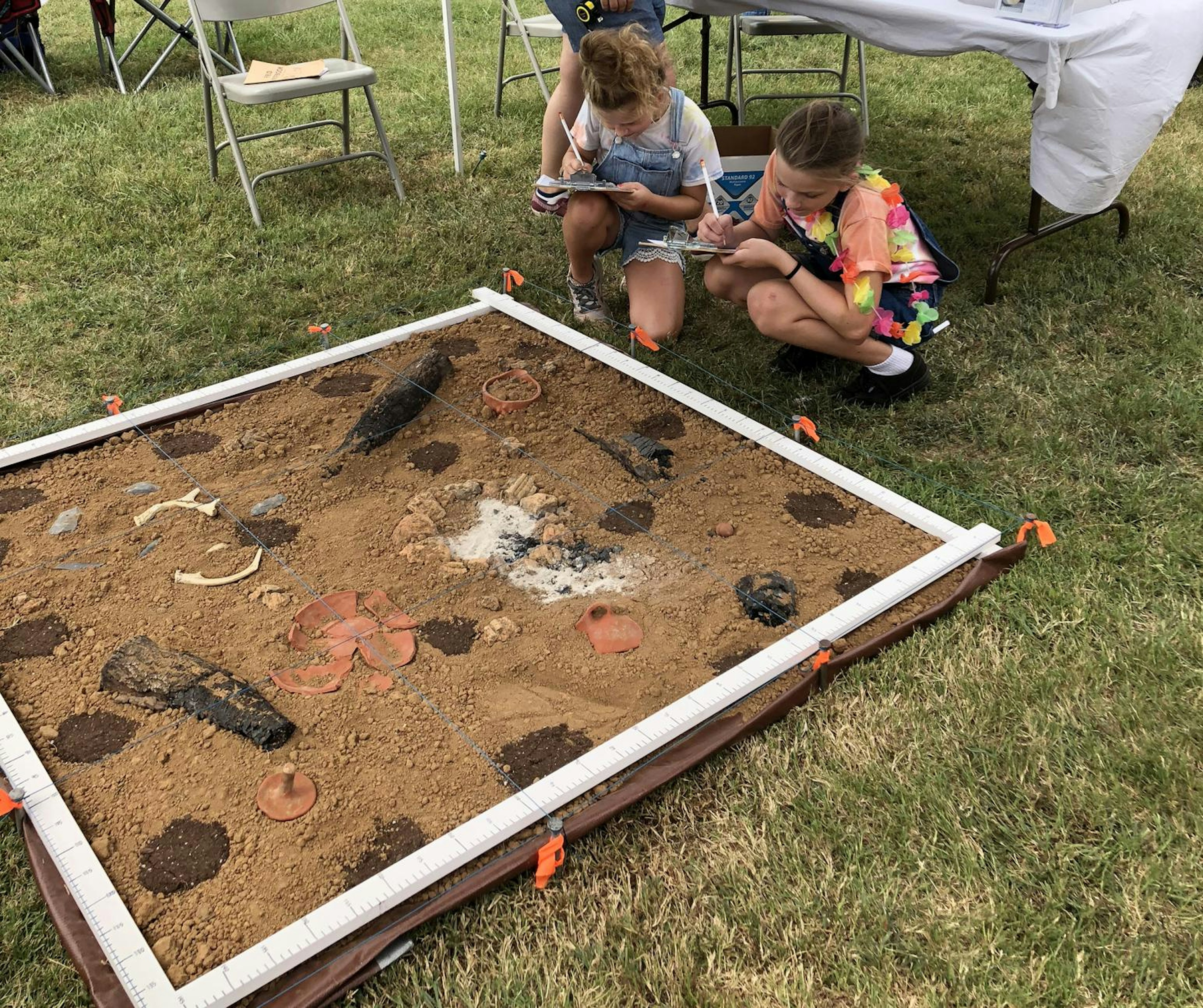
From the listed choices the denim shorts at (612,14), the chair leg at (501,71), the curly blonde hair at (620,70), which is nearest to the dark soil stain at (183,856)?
the curly blonde hair at (620,70)

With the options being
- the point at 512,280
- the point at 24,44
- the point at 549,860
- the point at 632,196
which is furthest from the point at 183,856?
the point at 24,44

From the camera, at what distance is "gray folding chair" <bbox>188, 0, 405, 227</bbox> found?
4.19 m

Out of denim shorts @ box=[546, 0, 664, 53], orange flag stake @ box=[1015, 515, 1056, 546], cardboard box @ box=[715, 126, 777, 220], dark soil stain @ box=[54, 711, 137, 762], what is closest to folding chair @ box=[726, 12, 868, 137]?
cardboard box @ box=[715, 126, 777, 220]

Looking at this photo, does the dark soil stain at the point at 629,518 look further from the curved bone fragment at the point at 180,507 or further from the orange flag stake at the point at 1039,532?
the curved bone fragment at the point at 180,507

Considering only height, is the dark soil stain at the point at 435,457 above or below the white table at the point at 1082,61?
below

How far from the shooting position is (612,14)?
347 cm

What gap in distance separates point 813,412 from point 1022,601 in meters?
0.98

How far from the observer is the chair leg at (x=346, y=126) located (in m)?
4.76

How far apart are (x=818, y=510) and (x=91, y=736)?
1.82 metres

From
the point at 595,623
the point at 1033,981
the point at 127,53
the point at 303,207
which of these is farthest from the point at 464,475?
the point at 127,53

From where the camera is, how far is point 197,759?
1.91m

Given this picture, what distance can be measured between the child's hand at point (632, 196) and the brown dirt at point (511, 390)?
2.27 ft

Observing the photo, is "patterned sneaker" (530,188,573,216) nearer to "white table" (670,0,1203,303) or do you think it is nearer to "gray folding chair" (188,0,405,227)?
"white table" (670,0,1203,303)

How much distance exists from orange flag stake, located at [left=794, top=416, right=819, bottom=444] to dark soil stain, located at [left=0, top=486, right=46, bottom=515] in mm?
2172
